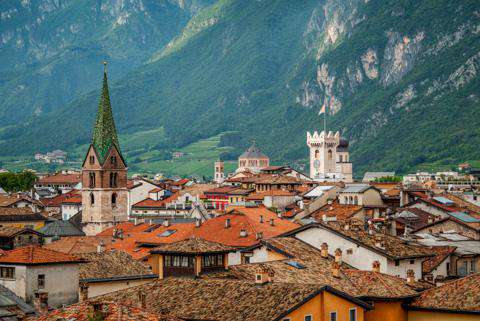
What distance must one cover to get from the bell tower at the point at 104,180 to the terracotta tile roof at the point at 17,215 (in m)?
25.9

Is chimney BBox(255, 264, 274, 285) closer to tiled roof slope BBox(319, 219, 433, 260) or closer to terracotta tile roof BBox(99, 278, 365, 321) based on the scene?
terracotta tile roof BBox(99, 278, 365, 321)

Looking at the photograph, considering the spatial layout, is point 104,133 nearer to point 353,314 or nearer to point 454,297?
point 454,297

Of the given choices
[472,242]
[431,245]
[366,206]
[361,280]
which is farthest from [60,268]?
[366,206]

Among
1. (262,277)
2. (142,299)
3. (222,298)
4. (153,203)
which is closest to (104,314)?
(222,298)

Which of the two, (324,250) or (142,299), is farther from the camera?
(324,250)

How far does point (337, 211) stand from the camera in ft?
368

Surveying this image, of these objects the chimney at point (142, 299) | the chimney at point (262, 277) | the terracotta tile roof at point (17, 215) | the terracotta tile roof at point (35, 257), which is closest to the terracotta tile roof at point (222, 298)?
the chimney at point (142, 299)

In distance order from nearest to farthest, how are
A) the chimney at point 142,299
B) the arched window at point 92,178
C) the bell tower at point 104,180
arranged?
the chimney at point 142,299, the bell tower at point 104,180, the arched window at point 92,178

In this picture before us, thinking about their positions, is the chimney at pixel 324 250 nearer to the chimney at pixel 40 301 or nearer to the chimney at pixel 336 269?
the chimney at pixel 336 269

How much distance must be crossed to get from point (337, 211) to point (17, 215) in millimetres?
38310

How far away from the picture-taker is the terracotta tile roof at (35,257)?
200 feet

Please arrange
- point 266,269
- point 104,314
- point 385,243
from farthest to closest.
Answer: point 385,243 < point 266,269 < point 104,314

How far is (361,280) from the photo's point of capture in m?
59.6

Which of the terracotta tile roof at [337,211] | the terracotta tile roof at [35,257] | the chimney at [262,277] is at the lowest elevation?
the chimney at [262,277]
